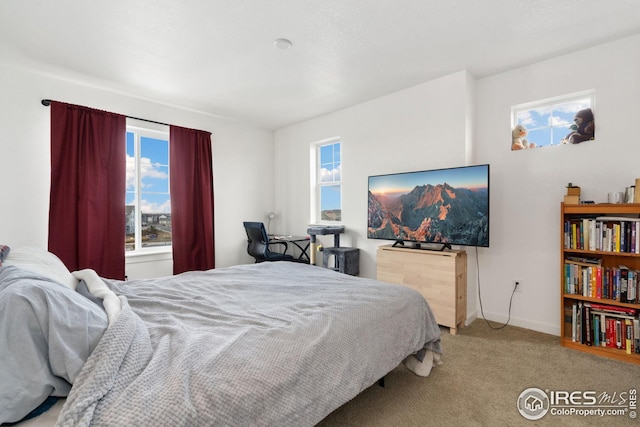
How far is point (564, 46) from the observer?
2.58 meters

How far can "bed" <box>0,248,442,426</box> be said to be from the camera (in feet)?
2.89

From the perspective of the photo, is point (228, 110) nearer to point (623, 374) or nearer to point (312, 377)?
point (312, 377)

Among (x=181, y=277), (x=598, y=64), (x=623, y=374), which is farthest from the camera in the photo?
(x=598, y=64)

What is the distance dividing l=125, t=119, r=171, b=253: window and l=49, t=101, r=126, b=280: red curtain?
1.03 feet

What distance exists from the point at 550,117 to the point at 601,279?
1528 mm

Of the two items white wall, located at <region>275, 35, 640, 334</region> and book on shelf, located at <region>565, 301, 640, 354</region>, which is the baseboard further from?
book on shelf, located at <region>565, 301, 640, 354</region>

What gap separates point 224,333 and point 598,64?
3.58 m

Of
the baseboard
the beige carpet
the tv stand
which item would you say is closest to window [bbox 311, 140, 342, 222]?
the tv stand

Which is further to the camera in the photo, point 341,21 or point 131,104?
point 131,104

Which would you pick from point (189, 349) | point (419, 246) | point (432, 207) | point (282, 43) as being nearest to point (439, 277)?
point (419, 246)

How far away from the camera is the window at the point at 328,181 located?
4465 mm

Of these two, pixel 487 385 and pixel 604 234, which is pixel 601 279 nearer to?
pixel 604 234

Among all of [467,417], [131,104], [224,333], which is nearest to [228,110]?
[131,104]

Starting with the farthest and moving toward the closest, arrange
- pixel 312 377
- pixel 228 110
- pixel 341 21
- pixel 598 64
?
1. pixel 228 110
2. pixel 598 64
3. pixel 341 21
4. pixel 312 377
